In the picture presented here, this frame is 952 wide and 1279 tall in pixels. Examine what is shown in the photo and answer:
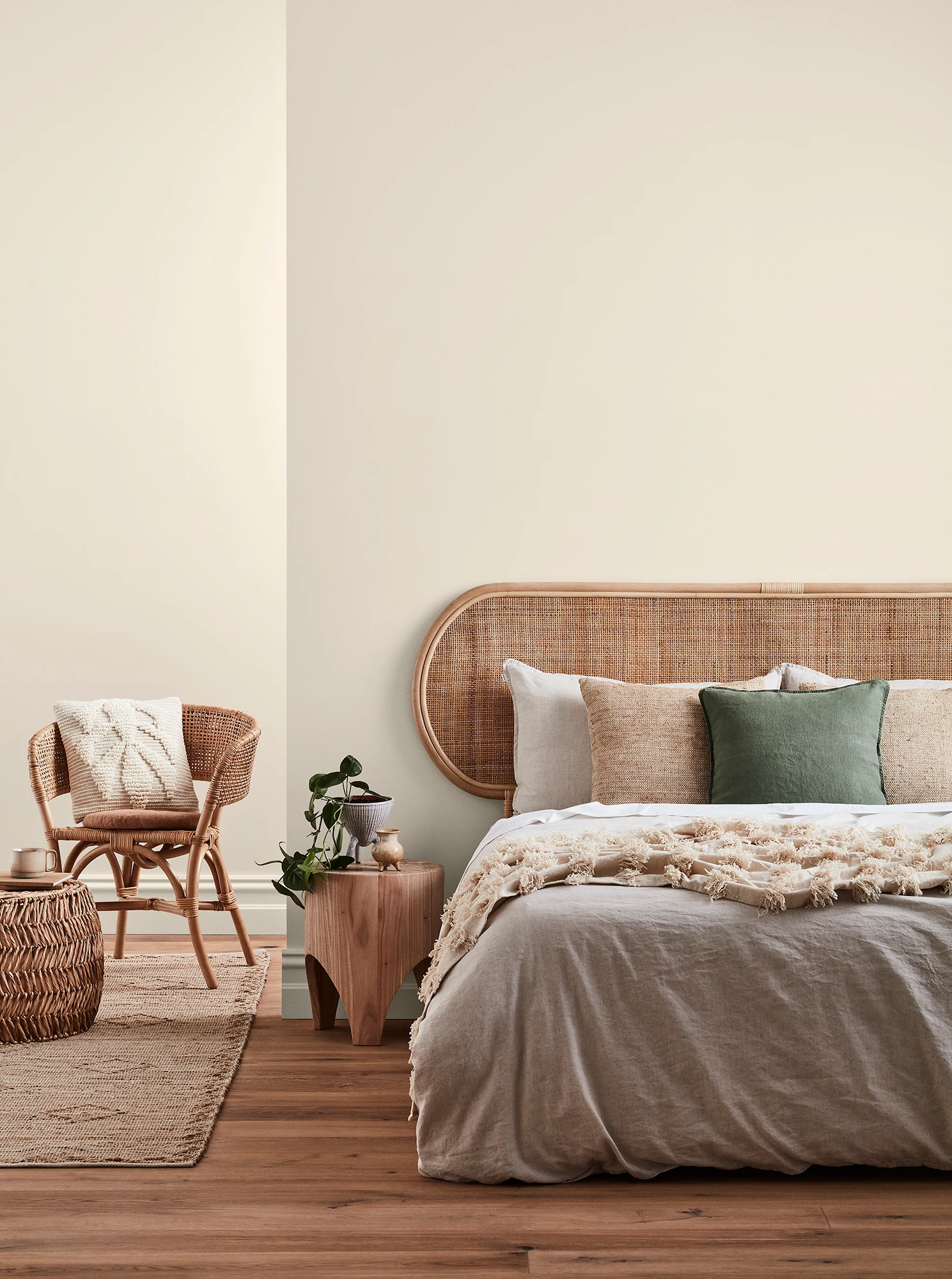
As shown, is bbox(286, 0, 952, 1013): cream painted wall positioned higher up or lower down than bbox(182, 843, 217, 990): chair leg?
higher up

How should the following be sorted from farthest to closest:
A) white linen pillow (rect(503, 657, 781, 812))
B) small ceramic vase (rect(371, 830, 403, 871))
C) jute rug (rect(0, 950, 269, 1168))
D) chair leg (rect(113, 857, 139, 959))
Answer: chair leg (rect(113, 857, 139, 959))
white linen pillow (rect(503, 657, 781, 812))
small ceramic vase (rect(371, 830, 403, 871))
jute rug (rect(0, 950, 269, 1168))

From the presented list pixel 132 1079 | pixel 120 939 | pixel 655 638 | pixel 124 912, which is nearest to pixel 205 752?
pixel 124 912

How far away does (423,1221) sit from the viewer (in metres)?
1.77

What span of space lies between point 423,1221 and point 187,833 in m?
1.77

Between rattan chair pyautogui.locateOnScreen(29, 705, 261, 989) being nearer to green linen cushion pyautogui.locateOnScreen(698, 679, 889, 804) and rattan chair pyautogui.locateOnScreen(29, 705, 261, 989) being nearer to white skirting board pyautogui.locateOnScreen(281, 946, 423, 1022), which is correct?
white skirting board pyautogui.locateOnScreen(281, 946, 423, 1022)

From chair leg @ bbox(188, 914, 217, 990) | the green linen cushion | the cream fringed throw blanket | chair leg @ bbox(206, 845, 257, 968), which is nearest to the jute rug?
chair leg @ bbox(188, 914, 217, 990)

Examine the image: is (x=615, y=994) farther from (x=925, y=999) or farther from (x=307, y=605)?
(x=307, y=605)

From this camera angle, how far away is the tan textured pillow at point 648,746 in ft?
9.55

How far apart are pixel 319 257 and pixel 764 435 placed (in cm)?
148

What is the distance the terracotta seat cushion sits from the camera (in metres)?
3.29

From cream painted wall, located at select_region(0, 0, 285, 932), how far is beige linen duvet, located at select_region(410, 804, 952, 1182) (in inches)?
98.5

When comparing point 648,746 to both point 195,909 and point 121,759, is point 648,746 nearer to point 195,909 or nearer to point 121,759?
point 195,909

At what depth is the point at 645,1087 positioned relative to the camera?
6.13 ft

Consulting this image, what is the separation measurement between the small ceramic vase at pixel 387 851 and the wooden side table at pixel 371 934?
1.0 inches
